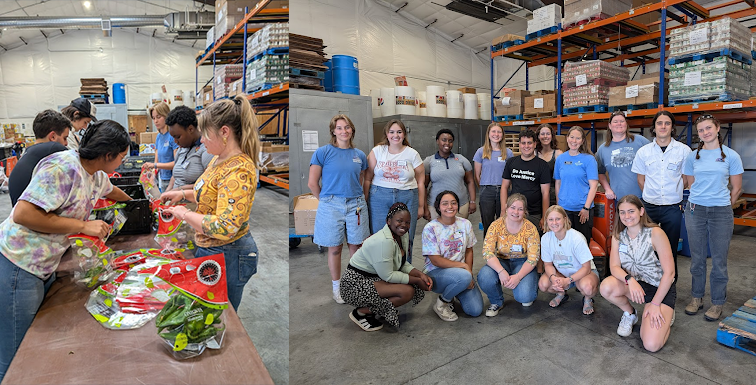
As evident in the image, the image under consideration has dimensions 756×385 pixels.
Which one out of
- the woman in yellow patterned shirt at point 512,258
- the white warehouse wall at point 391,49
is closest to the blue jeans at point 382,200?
the woman in yellow patterned shirt at point 512,258

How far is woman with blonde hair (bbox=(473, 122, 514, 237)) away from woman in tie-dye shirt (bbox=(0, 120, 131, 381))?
11.1 feet

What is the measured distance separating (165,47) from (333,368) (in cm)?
1626

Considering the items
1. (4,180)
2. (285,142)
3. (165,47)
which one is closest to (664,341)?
(285,142)

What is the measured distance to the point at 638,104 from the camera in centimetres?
558

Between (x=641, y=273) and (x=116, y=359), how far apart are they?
2931 mm

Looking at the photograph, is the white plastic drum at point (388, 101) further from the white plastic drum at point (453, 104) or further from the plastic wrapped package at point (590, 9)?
the plastic wrapped package at point (590, 9)

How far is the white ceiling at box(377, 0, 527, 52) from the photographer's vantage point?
10.9 m

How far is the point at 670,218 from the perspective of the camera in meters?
3.26

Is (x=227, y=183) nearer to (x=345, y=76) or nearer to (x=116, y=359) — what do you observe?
(x=116, y=359)

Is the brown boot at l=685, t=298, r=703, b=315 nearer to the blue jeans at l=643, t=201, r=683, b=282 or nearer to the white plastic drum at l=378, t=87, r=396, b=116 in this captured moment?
the blue jeans at l=643, t=201, r=683, b=282

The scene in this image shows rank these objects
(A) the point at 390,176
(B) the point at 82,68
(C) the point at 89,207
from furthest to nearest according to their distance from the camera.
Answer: (B) the point at 82,68 < (A) the point at 390,176 < (C) the point at 89,207

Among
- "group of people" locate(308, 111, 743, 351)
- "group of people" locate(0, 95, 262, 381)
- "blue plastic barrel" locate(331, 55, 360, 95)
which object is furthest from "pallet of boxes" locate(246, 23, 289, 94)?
"group of people" locate(0, 95, 262, 381)

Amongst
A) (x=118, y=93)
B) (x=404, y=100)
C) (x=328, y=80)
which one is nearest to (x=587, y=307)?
(x=328, y=80)

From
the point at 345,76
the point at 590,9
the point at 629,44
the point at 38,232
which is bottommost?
the point at 38,232
